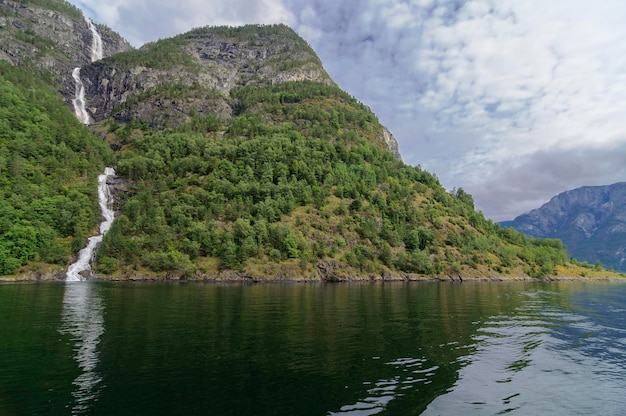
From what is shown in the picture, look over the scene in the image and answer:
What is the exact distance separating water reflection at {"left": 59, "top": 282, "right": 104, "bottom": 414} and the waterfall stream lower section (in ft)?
214

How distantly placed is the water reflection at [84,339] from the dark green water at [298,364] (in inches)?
6.3

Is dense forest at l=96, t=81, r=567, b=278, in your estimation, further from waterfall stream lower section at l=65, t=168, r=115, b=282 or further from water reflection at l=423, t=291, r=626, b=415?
water reflection at l=423, t=291, r=626, b=415

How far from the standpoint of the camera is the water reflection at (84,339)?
20.4m

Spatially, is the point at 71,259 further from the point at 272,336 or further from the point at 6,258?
the point at 272,336

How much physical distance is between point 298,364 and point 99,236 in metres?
143

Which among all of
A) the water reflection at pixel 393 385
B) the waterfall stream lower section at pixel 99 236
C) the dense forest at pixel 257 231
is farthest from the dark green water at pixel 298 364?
the dense forest at pixel 257 231

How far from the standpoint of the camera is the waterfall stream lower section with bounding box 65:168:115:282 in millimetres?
119144

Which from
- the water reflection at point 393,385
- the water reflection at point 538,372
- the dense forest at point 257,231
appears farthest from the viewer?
the dense forest at point 257,231

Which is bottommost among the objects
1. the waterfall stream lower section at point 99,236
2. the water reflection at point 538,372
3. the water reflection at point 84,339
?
the water reflection at point 538,372

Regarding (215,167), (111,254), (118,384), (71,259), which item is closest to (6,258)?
(71,259)

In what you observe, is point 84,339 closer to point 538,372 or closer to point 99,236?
point 538,372

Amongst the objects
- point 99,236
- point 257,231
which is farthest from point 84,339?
point 99,236

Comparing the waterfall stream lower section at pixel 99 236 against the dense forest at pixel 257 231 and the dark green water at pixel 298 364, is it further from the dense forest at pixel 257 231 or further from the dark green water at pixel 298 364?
the dark green water at pixel 298 364

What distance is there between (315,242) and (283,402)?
5431 inches
